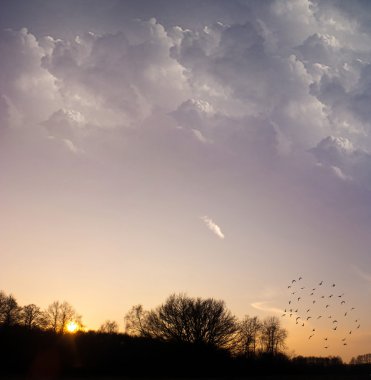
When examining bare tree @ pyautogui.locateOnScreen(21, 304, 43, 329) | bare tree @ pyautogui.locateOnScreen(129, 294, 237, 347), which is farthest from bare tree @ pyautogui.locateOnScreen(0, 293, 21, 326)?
bare tree @ pyautogui.locateOnScreen(129, 294, 237, 347)

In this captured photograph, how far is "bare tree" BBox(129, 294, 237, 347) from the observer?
7534 cm

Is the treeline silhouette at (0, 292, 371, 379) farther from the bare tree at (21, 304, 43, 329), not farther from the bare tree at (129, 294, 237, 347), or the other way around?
the bare tree at (21, 304, 43, 329)

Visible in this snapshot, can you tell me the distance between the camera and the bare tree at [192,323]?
75.3 metres

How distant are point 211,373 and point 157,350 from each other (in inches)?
413

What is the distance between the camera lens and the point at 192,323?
7650 centimetres

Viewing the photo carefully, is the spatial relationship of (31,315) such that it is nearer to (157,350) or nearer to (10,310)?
(10,310)

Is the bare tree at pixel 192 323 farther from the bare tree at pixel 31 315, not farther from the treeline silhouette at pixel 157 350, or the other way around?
the bare tree at pixel 31 315

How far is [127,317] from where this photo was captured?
103688 mm

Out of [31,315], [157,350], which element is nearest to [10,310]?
[31,315]

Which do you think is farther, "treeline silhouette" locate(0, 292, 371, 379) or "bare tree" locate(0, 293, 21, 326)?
"bare tree" locate(0, 293, 21, 326)

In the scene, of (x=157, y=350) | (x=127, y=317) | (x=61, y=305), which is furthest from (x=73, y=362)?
(x=61, y=305)

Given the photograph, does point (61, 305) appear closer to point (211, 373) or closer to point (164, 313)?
point (164, 313)

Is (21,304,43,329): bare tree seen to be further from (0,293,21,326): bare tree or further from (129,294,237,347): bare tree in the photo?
(129,294,237,347): bare tree

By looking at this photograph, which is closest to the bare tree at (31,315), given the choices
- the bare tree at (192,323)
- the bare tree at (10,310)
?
the bare tree at (10,310)
